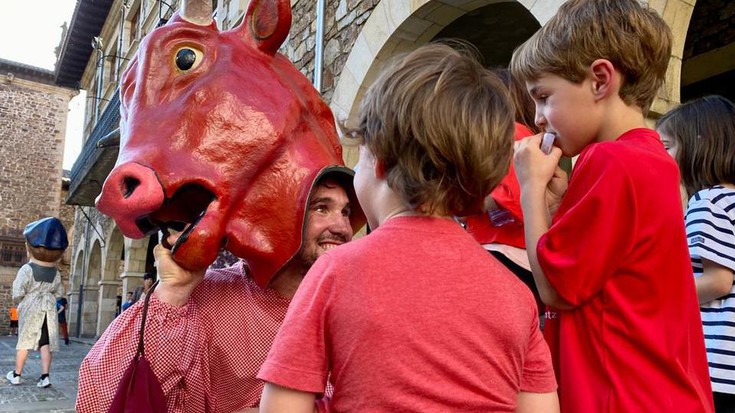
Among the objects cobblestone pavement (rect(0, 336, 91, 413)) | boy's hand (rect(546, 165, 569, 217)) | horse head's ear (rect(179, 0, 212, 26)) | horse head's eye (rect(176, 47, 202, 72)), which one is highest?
horse head's ear (rect(179, 0, 212, 26))

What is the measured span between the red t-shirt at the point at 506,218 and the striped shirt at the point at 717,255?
27.8 inches

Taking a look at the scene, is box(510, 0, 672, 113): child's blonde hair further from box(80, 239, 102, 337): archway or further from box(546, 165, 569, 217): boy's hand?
box(80, 239, 102, 337): archway

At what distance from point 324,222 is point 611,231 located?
54 centimetres

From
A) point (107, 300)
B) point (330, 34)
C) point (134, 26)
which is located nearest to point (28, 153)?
point (107, 300)

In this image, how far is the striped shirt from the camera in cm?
172

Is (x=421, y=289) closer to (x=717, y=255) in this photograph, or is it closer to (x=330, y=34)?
(x=717, y=255)

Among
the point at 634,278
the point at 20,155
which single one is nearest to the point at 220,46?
the point at 634,278

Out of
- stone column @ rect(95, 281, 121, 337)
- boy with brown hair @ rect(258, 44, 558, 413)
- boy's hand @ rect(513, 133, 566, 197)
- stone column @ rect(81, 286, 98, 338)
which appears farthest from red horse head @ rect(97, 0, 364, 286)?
stone column @ rect(81, 286, 98, 338)

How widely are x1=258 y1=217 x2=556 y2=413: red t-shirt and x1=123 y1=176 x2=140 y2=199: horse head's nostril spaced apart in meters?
0.31

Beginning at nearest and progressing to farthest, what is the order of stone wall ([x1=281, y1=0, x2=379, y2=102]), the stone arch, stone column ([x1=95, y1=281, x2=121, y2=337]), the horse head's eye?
1. the horse head's eye
2. the stone arch
3. stone wall ([x1=281, y1=0, x2=379, y2=102])
4. stone column ([x1=95, y1=281, x2=121, y2=337])

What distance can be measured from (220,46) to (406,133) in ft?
1.52

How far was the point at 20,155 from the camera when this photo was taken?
22.4m

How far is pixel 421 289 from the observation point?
84 cm

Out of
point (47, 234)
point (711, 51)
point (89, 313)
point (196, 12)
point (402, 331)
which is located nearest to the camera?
point (402, 331)
